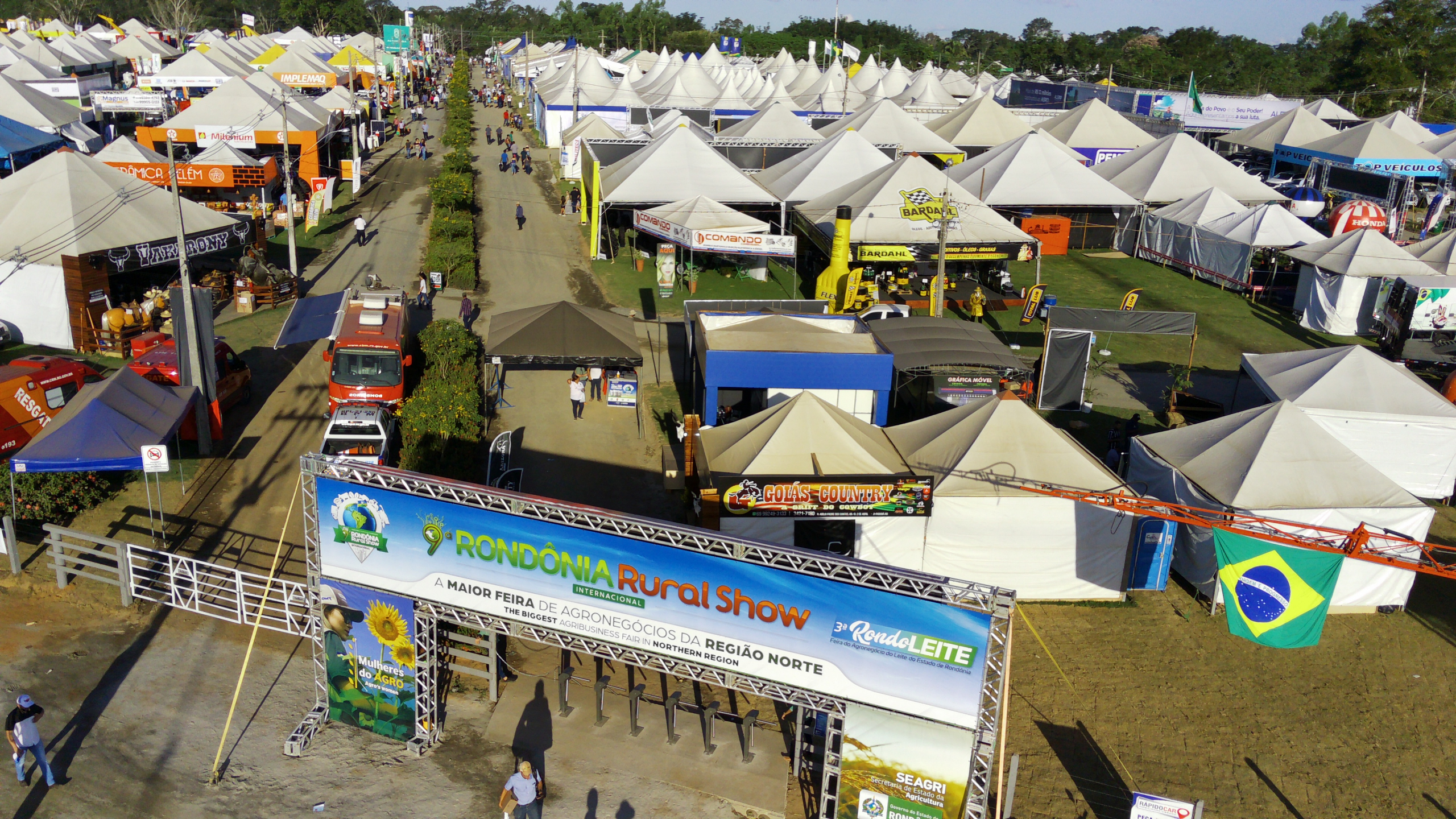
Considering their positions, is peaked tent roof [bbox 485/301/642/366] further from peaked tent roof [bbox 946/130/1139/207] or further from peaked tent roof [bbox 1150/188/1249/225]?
peaked tent roof [bbox 1150/188/1249/225]

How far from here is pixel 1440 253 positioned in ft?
94.5

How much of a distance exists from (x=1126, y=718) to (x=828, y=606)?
5479 mm

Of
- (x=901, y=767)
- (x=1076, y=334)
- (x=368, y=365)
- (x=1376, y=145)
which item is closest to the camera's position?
(x=901, y=767)

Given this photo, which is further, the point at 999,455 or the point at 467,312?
the point at 467,312

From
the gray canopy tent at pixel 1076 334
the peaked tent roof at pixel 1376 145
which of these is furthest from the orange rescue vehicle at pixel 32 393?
the peaked tent roof at pixel 1376 145

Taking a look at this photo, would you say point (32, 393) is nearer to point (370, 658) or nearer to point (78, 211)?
point (78, 211)

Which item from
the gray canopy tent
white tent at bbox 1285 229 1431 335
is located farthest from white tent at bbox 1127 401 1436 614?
white tent at bbox 1285 229 1431 335

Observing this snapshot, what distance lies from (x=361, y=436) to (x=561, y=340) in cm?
454

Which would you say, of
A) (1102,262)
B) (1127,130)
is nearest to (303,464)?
(1102,262)

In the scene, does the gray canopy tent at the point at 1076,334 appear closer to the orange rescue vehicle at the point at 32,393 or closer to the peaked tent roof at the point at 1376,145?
the orange rescue vehicle at the point at 32,393

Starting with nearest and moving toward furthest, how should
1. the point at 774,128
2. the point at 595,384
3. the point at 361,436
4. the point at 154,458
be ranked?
the point at 154,458 → the point at 361,436 → the point at 595,384 → the point at 774,128

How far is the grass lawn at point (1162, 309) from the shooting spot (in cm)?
2648

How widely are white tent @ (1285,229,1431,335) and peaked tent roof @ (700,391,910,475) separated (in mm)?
20194

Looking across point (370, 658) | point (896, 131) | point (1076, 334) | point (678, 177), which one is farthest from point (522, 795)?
point (896, 131)
